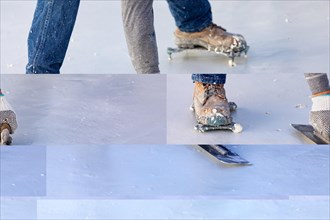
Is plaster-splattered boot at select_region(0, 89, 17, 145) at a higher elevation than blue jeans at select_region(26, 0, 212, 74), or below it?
below

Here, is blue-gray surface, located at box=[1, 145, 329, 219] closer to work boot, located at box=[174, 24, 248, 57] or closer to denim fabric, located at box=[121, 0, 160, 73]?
denim fabric, located at box=[121, 0, 160, 73]

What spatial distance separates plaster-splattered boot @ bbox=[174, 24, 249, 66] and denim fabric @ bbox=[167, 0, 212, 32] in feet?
0.07

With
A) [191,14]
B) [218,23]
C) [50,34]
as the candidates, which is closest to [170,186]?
[50,34]

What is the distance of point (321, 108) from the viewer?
7.63ft

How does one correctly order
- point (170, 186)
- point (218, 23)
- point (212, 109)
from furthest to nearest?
point (218, 23)
point (212, 109)
point (170, 186)

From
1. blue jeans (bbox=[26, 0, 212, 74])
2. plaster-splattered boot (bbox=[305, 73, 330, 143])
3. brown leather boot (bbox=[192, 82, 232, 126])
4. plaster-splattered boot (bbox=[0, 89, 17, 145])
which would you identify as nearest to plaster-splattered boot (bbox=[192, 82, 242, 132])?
brown leather boot (bbox=[192, 82, 232, 126])

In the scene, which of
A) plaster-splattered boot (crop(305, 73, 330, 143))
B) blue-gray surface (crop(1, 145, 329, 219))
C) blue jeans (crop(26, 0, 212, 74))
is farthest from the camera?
blue jeans (crop(26, 0, 212, 74))

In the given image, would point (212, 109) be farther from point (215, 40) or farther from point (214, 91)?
point (215, 40)

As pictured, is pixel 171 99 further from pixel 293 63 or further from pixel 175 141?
pixel 293 63

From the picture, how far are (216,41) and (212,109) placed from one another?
665mm

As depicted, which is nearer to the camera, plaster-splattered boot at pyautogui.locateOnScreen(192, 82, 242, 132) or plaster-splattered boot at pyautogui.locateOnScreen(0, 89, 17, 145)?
plaster-splattered boot at pyautogui.locateOnScreen(0, 89, 17, 145)

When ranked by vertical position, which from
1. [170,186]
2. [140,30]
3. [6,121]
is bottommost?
[170,186]

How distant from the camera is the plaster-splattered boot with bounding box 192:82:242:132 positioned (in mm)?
2424

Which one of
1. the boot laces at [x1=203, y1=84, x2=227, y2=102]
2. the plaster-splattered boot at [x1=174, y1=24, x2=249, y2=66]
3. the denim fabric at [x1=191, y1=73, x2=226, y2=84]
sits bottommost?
the plaster-splattered boot at [x1=174, y1=24, x2=249, y2=66]
